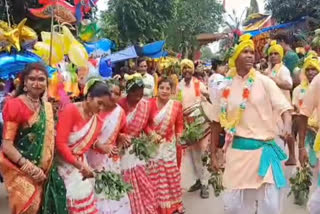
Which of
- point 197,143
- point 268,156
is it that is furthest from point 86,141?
point 197,143

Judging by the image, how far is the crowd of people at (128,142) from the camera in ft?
13.5

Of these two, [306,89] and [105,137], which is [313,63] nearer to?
[306,89]

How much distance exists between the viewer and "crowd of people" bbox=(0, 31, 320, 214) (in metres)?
4.12

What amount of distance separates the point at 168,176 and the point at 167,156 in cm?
22

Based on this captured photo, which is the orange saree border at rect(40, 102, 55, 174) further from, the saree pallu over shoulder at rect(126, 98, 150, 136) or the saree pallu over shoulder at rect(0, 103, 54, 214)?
the saree pallu over shoulder at rect(126, 98, 150, 136)

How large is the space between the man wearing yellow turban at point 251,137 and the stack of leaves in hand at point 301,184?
2.12m

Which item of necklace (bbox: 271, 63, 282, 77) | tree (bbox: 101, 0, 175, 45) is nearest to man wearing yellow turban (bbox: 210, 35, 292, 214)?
necklace (bbox: 271, 63, 282, 77)

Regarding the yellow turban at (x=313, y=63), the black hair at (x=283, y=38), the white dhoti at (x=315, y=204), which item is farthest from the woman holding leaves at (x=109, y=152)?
the black hair at (x=283, y=38)

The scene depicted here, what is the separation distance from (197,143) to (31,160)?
157 inches

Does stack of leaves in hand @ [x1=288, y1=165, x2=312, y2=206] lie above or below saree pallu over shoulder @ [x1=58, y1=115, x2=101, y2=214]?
below

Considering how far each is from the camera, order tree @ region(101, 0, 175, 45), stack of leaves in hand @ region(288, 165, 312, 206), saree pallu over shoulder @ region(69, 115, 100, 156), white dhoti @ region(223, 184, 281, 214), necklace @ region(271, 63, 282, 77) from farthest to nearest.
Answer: tree @ region(101, 0, 175, 45) → necklace @ region(271, 63, 282, 77) → stack of leaves in hand @ region(288, 165, 312, 206) → white dhoti @ region(223, 184, 281, 214) → saree pallu over shoulder @ region(69, 115, 100, 156)

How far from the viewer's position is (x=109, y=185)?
4.84 meters

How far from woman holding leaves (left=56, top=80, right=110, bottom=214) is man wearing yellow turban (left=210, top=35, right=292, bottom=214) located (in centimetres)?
112

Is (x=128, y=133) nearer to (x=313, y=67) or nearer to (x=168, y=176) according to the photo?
(x=168, y=176)
